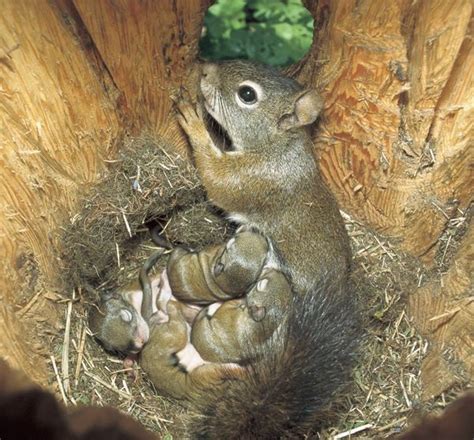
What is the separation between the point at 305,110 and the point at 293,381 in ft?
4.74

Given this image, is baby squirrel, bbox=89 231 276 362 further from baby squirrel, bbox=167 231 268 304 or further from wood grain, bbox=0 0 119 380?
wood grain, bbox=0 0 119 380

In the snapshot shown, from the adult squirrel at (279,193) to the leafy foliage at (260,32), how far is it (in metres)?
1.48

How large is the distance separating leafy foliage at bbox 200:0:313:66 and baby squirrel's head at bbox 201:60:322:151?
5.32 ft

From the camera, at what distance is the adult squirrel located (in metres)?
3.49

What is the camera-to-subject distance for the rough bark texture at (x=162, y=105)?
3.29 metres

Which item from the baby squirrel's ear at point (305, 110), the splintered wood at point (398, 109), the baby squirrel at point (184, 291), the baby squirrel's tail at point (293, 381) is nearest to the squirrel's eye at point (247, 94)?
the baby squirrel's ear at point (305, 110)

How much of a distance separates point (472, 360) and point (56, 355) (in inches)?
80.1

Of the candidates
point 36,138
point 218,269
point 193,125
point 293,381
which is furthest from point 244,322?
point 36,138

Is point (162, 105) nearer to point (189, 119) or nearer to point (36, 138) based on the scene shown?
point (189, 119)

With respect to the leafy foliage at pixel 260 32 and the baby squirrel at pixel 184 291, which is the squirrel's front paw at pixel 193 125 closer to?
the baby squirrel at pixel 184 291

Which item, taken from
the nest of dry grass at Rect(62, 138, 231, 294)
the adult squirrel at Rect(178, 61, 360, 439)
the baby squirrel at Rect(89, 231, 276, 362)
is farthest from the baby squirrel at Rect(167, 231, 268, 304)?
the nest of dry grass at Rect(62, 138, 231, 294)

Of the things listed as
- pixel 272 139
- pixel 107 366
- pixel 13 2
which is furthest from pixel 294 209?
pixel 13 2

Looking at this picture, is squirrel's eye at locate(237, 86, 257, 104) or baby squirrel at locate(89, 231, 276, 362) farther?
squirrel's eye at locate(237, 86, 257, 104)

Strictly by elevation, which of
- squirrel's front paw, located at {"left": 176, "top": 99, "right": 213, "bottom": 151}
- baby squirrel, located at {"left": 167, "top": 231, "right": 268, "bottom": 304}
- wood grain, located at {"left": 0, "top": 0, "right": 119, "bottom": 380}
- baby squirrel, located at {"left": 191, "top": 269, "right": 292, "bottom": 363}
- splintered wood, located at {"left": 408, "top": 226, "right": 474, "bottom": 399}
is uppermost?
wood grain, located at {"left": 0, "top": 0, "right": 119, "bottom": 380}
